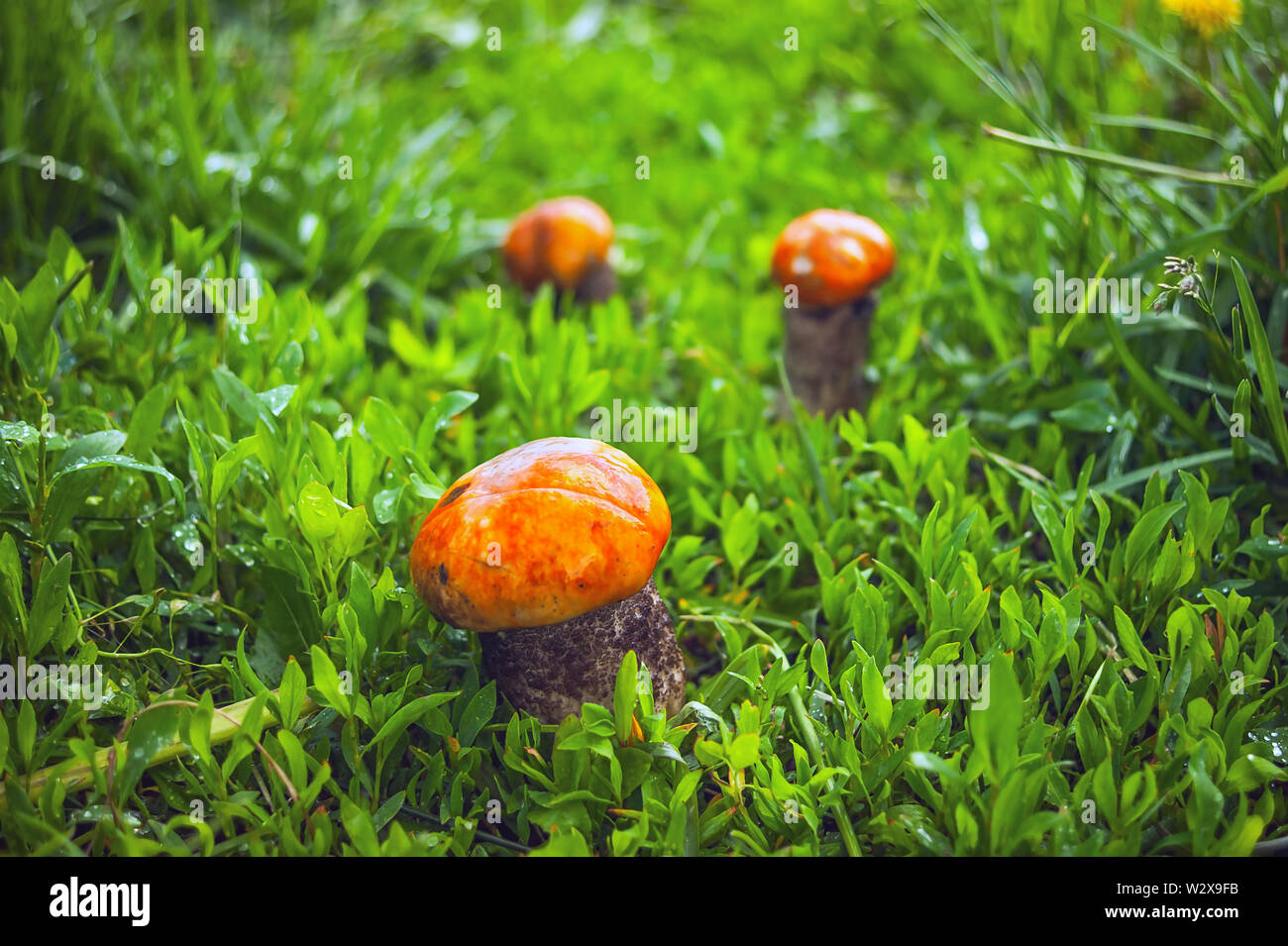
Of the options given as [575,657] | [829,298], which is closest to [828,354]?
[829,298]

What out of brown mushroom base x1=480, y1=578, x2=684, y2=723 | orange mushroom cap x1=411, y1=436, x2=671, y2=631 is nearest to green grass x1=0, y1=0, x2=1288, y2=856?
brown mushroom base x1=480, y1=578, x2=684, y2=723

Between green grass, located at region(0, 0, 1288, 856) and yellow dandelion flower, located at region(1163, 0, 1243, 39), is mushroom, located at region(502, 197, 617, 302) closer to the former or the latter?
green grass, located at region(0, 0, 1288, 856)

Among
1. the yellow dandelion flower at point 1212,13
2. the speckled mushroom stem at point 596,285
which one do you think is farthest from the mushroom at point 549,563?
the yellow dandelion flower at point 1212,13

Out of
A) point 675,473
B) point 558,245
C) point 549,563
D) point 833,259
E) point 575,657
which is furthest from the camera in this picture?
point 558,245

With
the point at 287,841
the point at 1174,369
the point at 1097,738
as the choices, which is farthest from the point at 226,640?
the point at 1174,369

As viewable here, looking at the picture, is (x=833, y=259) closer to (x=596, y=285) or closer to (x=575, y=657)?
(x=596, y=285)

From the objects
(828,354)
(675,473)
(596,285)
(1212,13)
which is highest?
(1212,13)

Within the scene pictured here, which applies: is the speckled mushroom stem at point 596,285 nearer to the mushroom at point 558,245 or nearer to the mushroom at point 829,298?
the mushroom at point 558,245

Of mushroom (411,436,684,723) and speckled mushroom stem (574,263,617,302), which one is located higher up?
speckled mushroom stem (574,263,617,302)
